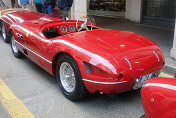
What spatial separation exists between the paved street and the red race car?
1163mm

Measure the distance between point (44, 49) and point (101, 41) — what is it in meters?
1.05

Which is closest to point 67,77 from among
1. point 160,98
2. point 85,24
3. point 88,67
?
point 88,67

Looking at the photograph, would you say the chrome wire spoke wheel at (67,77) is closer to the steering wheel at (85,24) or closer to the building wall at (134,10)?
the steering wheel at (85,24)

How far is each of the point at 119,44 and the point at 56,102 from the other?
1349 mm

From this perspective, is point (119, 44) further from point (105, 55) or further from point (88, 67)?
point (88, 67)

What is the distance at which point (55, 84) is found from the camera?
12.5 feet

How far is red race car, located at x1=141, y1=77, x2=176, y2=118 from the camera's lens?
1.56 metres

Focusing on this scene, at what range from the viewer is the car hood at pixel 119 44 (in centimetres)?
286

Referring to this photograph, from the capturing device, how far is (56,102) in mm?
3182

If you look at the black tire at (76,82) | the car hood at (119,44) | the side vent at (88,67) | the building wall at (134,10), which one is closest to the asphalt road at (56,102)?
the black tire at (76,82)

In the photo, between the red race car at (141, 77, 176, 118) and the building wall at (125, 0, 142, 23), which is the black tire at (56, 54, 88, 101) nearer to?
the red race car at (141, 77, 176, 118)

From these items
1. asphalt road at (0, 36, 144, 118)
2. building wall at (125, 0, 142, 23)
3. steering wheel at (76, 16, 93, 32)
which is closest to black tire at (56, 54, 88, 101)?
asphalt road at (0, 36, 144, 118)

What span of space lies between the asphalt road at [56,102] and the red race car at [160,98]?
116 centimetres

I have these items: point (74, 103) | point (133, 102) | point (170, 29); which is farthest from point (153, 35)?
point (74, 103)
